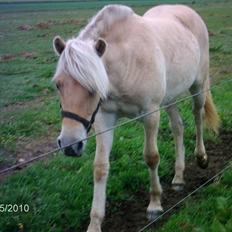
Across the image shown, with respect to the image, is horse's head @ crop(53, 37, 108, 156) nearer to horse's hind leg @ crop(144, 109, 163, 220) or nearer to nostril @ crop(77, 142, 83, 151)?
nostril @ crop(77, 142, 83, 151)

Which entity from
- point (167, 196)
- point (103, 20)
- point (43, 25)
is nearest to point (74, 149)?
point (103, 20)

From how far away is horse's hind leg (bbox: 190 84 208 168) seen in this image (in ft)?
18.1

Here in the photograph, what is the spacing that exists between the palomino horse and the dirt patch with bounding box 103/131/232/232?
124 mm

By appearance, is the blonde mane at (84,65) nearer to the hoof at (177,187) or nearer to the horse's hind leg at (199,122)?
the hoof at (177,187)

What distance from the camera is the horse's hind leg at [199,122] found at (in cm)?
552

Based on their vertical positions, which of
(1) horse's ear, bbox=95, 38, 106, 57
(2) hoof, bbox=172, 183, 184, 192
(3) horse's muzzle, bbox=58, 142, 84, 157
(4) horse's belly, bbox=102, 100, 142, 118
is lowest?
(2) hoof, bbox=172, 183, 184, 192

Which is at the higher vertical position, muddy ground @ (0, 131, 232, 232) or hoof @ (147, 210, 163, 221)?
hoof @ (147, 210, 163, 221)

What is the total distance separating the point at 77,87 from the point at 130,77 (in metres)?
0.84

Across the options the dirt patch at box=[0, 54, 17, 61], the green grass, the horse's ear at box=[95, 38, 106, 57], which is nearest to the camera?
the horse's ear at box=[95, 38, 106, 57]

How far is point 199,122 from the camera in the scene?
19.0ft

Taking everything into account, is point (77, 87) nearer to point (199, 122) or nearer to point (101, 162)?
point (101, 162)

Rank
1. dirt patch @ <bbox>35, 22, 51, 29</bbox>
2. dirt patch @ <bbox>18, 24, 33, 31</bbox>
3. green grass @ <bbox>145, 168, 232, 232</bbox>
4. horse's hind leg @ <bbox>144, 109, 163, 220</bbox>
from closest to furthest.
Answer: green grass @ <bbox>145, 168, 232, 232</bbox> → horse's hind leg @ <bbox>144, 109, 163, 220</bbox> → dirt patch @ <bbox>18, 24, 33, 31</bbox> → dirt patch @ <bbox>35, 22, 51, 29</bbox>

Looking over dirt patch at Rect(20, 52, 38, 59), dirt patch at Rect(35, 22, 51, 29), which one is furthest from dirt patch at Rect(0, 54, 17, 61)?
dirt patch at Rect(35, 22, 51, 29)

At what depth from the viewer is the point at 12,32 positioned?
19672mm
